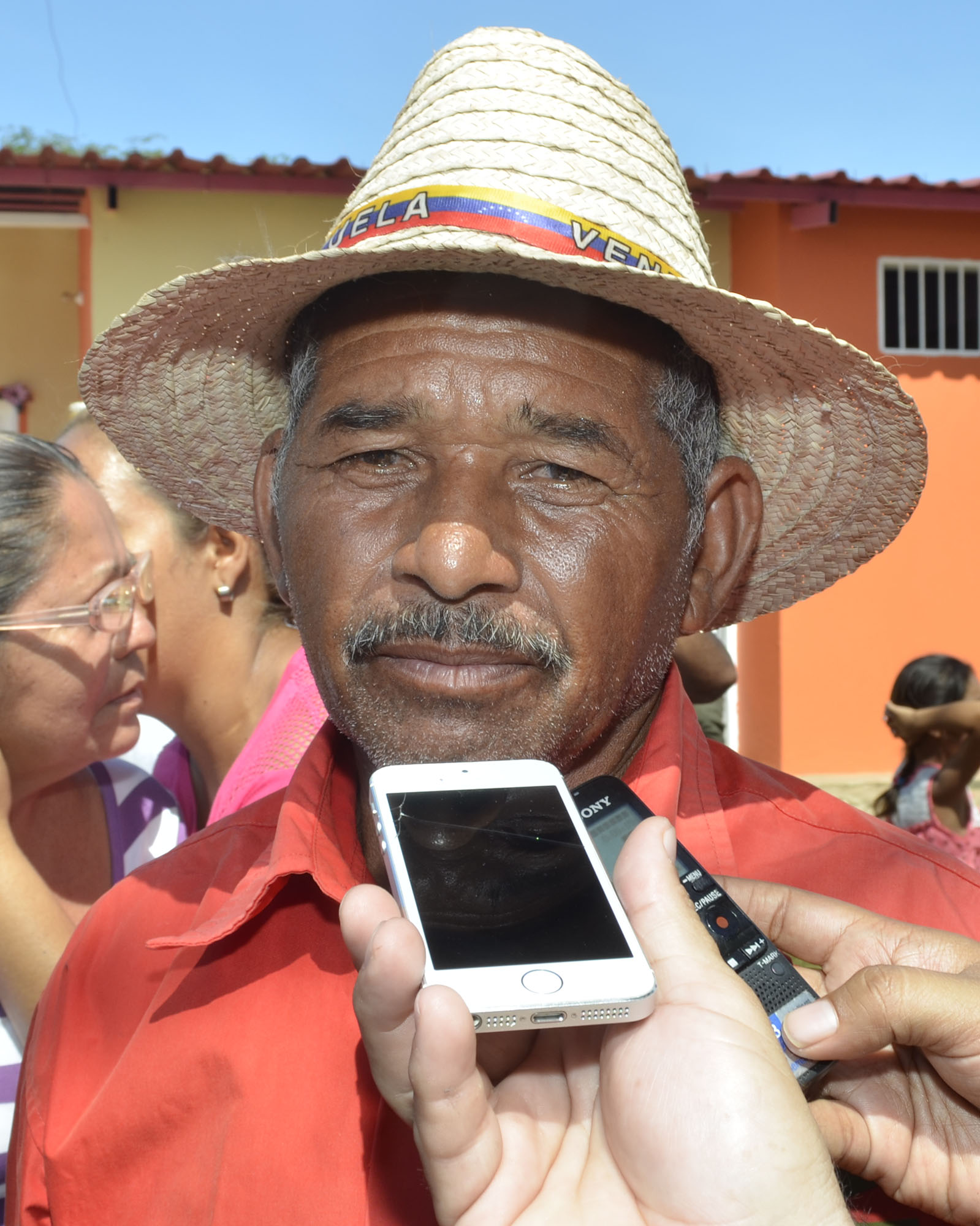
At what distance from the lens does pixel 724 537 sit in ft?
6.49

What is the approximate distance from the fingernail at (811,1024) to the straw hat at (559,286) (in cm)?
98

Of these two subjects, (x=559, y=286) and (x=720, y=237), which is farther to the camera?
(x=720, y=237)

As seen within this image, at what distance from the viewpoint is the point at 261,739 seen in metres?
2.73

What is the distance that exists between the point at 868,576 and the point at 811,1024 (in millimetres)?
8136

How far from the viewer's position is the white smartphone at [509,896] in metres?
1.05

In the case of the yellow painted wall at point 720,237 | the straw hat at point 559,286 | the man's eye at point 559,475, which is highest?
the yellow painted wall at point 720,237

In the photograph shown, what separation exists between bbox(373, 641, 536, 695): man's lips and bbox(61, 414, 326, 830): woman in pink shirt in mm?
1589

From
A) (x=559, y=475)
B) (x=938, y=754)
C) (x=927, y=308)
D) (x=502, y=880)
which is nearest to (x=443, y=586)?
(x=559, y=475)

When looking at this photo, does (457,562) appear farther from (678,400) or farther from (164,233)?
(164,233)

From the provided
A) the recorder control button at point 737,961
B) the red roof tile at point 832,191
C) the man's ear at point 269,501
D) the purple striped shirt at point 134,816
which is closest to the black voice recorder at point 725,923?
the recorder control button at point 737,961

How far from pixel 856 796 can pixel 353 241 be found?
311 inches

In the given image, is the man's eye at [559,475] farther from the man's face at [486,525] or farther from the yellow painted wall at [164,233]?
the yellow painted wall at [164,233]

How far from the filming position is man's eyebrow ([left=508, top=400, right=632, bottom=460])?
1.65 meters

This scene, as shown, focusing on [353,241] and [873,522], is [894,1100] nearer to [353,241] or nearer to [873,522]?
[873,522]
